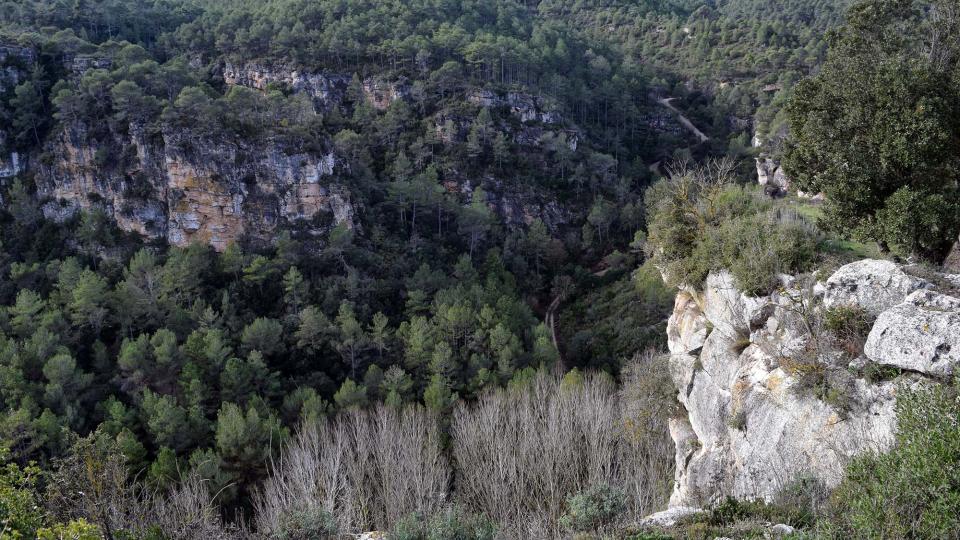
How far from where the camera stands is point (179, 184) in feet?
142

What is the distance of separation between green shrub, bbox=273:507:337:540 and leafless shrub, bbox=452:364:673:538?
5.01 m

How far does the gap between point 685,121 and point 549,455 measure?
196ft

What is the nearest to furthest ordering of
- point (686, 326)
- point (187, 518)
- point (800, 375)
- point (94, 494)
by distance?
point (94, 494), point (800, 375), point (187, 518), point (686, 326)

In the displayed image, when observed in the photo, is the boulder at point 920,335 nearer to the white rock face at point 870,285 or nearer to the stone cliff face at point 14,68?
the white rock face at point 870,285

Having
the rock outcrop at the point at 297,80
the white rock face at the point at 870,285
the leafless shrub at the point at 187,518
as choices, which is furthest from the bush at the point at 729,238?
the rock outcrop at the point at 297,80

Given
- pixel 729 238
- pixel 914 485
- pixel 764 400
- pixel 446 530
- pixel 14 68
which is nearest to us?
pixel 914 485

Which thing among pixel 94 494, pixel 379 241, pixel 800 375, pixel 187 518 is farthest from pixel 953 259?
pixel 379 241

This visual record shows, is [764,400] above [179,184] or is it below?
above

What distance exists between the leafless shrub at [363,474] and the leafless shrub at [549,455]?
1372mm

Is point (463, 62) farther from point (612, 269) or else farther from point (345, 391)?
point (345, 391)

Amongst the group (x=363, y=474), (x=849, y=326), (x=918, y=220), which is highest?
(x=918, y=220)

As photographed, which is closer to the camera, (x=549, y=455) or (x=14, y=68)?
(x=549, y=455)

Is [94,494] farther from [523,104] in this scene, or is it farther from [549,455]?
[523,104]

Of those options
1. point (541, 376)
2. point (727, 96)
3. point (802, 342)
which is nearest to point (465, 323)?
point (541, 376)
